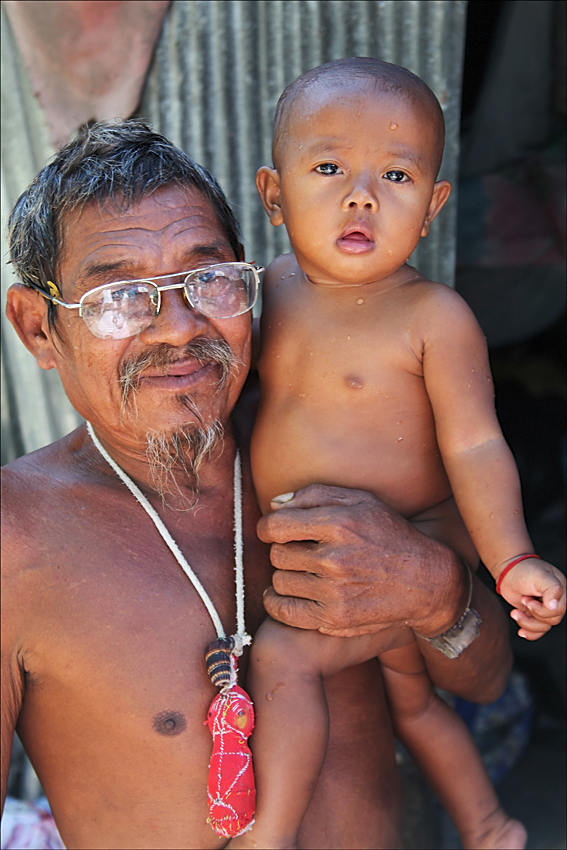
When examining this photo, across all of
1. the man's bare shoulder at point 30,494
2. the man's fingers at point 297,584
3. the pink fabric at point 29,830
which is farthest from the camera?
the pink fabric at point 29,830

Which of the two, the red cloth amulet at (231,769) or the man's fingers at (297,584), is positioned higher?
the man's fingers at (297,584)

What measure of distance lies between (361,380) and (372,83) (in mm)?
684

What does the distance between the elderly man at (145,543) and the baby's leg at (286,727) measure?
8 cm

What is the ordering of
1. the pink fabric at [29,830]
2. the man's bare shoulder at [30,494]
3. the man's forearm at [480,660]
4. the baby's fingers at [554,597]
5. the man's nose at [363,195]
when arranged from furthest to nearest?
1. the pink fabric at [29,830]
2. the man's forearm at [480,660]
3. the man's bare shoulder at [30,494]
4. the man's nose at [363,195]
5. the baby's fingers at [554,597]

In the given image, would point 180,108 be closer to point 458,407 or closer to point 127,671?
point 458,407

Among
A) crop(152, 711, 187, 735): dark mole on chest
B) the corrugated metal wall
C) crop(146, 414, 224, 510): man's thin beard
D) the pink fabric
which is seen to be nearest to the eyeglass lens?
crop(146, 414, 224, 510): man's thin beard

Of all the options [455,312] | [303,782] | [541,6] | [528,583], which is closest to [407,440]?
[455,312]

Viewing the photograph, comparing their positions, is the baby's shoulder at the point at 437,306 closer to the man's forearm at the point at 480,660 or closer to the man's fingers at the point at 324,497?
the man's fingers at the point at 324,497

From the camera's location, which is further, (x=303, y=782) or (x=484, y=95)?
(x=484, y=95)

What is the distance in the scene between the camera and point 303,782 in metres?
1.84

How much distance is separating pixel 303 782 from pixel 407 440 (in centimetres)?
86

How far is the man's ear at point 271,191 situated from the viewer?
6.52ft

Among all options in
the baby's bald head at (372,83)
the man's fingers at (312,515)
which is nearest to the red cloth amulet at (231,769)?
the man's fingers at (312,515)

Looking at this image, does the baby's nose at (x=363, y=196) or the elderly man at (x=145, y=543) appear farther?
the elderly man at (x=145, y=543)
